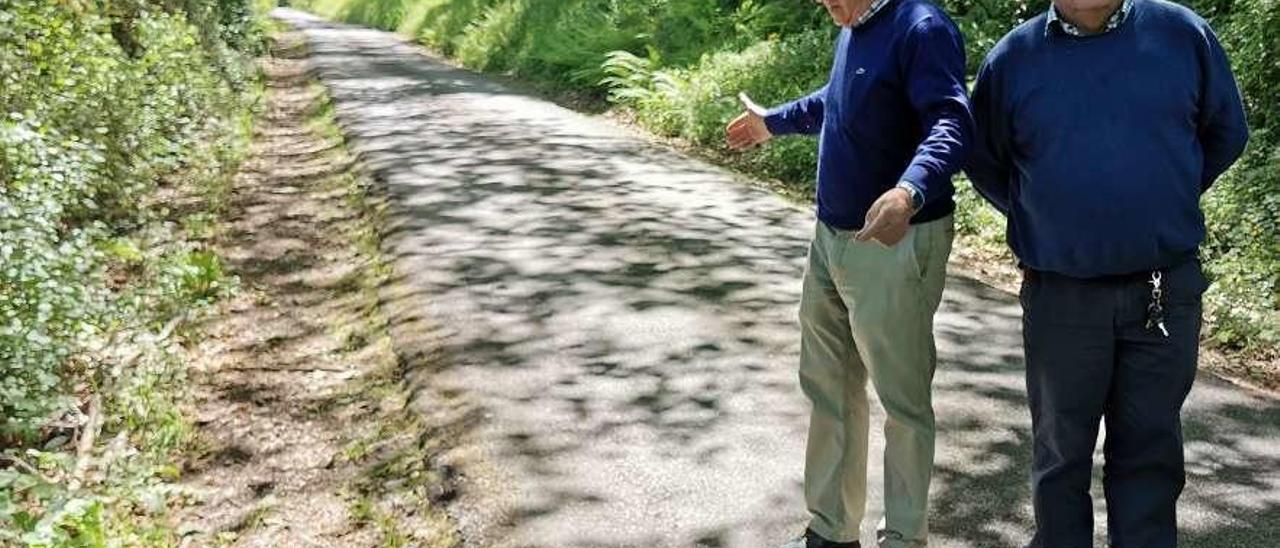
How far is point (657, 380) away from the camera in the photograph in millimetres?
5684

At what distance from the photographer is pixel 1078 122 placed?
Answer: 2.90m

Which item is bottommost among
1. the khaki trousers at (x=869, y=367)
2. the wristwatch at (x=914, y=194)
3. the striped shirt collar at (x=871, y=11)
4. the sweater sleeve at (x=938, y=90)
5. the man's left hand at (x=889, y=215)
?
the khaki trousers at (x=869, y=367)

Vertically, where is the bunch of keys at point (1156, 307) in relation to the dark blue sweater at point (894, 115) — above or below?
below

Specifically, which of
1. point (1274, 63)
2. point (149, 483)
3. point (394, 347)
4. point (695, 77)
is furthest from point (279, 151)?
point (1274, 63)

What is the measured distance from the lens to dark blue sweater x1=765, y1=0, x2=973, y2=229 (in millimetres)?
2939

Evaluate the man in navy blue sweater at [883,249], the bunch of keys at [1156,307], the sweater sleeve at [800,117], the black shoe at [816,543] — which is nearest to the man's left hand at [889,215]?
the man in navy blue sweater at [883,249]

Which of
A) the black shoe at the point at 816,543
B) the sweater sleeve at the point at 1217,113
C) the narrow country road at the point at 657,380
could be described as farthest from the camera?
the narrow country road at the point at 657,380

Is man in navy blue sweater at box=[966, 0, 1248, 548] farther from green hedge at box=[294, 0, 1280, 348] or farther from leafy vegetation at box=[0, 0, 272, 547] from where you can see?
green hedge at box=[294, 0, 1280, 348]

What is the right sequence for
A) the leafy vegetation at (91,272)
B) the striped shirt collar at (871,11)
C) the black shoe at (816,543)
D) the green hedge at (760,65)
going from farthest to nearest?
the green hedge at (760,65)
the leafy vegetation at (91,272)
the black shoe at (816,543)
the striped shirt collar at (871,11)

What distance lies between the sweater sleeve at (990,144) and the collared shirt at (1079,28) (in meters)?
0.20

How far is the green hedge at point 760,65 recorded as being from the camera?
7301mm

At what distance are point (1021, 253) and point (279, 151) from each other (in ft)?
38.5

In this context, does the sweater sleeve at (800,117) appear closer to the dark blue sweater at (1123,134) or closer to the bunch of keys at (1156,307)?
the dark blue sweater at (1123,134)

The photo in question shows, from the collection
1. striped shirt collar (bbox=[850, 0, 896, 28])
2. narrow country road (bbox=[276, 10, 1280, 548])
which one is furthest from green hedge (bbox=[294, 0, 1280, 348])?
striped shirt collar (bbox=[850, 0, 896, 28])
